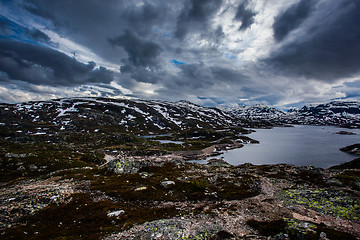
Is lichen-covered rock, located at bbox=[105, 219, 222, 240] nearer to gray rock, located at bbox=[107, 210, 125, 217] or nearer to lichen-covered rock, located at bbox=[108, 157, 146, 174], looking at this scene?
gray rock, located at bbox=[107, 210, 125, 217]

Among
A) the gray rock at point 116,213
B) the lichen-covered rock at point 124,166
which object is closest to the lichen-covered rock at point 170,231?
the gray rock at point 116,213

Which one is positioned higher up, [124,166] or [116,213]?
[116,213]

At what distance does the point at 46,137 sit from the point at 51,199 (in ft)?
524

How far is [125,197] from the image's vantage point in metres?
23.7

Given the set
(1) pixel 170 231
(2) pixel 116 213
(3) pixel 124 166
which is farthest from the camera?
(3) pixel 124 166

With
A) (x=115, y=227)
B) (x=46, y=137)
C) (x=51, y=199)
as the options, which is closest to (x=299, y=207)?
(x=115, y=227)

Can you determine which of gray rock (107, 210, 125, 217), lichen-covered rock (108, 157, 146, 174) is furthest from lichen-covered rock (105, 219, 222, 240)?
lichen-covered rock (108, 157, 146, 174)

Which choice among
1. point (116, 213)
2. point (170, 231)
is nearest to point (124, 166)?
point (116, 213)

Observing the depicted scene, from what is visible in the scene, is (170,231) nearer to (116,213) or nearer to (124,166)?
(116,213)

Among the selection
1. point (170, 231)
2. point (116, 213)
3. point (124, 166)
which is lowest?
point (124, 166)

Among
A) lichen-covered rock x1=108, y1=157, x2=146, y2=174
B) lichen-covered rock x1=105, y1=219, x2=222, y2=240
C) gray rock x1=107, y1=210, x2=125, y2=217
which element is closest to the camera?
lichen-covered rock x1=105, y1=219, x2=222, y2=240

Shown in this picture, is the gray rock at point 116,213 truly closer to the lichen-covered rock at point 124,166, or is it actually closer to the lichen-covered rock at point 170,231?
the lichen-covered rock at point 170,231

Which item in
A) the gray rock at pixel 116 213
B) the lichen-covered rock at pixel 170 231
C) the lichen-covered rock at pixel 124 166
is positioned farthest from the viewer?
the lichen-covered rock at pixel 124 166

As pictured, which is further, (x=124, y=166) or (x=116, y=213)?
(x=124, y=166)
